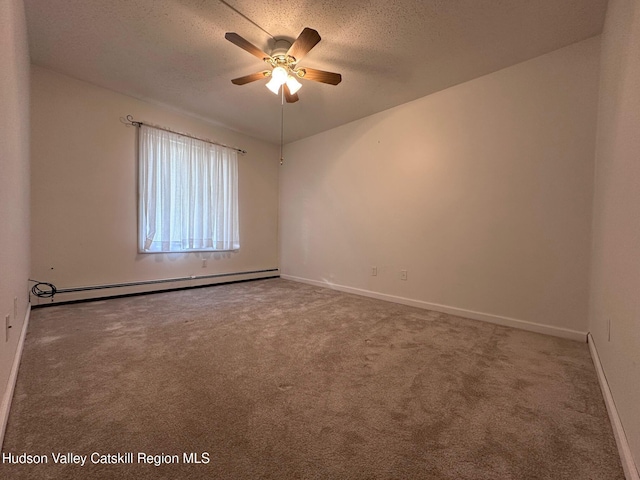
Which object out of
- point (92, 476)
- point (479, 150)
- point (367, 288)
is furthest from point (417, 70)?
point (92, 476)

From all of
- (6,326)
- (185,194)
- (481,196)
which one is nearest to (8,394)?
(6,326)

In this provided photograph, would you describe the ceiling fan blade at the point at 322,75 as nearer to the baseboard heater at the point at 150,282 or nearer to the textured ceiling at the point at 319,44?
the textured ceiling at the point at 319,44

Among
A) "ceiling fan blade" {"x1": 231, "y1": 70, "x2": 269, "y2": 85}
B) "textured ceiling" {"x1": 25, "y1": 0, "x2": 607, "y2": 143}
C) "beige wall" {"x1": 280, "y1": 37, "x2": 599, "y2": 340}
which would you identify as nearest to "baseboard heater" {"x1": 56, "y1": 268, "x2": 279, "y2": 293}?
"beige wall" {"x1": 280, "y1": 37, "x2": 599, "y2": 340}

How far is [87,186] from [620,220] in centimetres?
471

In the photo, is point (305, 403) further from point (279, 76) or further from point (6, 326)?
point (279, 76)

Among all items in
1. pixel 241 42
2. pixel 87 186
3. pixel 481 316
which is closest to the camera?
pixel 241 42

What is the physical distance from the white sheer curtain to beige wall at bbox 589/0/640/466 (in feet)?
14.1

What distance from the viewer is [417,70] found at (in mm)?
2631

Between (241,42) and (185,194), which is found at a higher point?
(241,42)

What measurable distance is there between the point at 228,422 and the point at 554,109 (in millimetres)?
3396

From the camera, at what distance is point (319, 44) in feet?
7.52

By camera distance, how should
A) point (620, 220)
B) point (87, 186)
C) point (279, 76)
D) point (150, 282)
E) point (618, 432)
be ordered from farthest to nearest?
point (150, 282), point (87, 186), point (279, 76), point (620, 220), point (618, 432)

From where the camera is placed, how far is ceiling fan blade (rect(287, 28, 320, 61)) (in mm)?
1804

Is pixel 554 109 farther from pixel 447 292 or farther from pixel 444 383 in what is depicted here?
pixel 444 383
